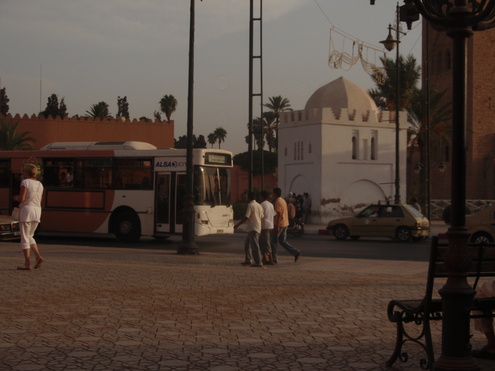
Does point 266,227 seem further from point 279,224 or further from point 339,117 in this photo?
point 339,117

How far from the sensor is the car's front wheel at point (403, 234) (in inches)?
1043

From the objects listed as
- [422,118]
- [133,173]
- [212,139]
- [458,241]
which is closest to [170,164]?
[133,173]

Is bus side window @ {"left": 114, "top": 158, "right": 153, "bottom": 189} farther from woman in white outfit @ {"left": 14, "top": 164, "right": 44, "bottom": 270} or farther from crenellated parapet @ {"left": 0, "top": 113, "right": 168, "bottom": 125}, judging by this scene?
crenellated parapet @ {"left": 0, "top": 113, "right": 168, "bottom": 125}

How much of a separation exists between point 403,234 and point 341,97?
19112 millimetres

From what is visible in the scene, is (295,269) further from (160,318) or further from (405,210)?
(405,210)

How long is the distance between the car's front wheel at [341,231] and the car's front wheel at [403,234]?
1.91 metres

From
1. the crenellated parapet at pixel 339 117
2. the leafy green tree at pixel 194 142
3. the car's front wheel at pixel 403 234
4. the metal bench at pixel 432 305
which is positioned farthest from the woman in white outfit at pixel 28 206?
the leafy green tree at pixel 194 142

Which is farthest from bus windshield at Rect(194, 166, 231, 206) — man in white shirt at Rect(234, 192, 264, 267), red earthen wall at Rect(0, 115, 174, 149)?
red earthen wall at Rect(0, 115, 174, 149)

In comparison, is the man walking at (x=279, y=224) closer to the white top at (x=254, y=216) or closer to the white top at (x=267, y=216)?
the white top at (x=267, y=216)

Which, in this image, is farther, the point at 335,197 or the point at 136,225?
the point at 335,197

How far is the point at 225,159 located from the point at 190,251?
582cm

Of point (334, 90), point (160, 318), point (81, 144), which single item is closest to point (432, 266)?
point (160, 318)

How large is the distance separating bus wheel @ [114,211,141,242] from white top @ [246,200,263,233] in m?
8.49

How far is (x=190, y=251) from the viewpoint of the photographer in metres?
18.3
